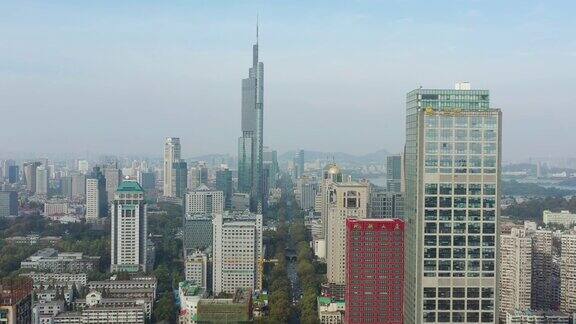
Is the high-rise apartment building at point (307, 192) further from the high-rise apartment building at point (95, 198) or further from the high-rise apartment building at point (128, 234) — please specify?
the high-rise apartment building at point (128, 234)

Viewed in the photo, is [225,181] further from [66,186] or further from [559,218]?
[559,218]

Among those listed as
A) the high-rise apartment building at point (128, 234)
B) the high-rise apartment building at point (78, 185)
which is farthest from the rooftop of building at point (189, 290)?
the high-rise apartment building at point (78, 185)

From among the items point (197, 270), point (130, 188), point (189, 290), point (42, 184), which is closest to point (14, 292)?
point (189, 290)

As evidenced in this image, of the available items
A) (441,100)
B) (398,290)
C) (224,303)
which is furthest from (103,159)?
(441,100)

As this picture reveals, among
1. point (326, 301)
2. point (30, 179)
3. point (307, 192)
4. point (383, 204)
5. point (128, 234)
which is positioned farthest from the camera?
point (30, 179)

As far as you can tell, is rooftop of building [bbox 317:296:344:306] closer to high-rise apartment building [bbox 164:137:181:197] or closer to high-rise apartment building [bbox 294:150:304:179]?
high-rise apartment building [bbox 294:150:304:179]

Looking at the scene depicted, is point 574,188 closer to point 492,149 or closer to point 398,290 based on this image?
point 398,290
